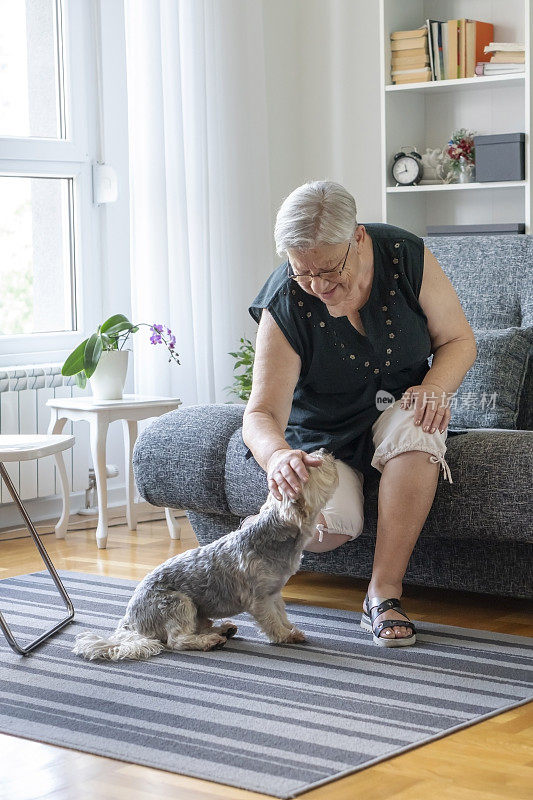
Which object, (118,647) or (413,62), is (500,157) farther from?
(118,647)

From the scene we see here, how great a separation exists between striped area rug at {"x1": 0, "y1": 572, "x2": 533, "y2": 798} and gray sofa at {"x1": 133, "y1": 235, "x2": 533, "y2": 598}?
0.20m

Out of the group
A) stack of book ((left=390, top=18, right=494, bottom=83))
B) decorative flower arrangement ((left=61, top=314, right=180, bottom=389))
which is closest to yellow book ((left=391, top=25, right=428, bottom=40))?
stack of book ((left=390, top=18, right=494, bottom=83))

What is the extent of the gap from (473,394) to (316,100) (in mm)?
2213

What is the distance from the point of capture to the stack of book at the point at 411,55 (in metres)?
4.38

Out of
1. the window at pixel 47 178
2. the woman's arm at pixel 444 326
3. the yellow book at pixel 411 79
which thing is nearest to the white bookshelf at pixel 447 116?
the yellow book at pixel 411 79

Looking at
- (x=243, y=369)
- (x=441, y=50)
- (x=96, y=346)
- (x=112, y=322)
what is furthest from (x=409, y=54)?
(x=96, y=346)

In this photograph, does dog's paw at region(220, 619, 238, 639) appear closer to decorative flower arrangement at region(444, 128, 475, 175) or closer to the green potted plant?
the green potted plant

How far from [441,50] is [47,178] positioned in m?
1.48

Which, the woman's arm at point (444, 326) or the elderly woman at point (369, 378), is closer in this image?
the elderly woman at point (369, 378)

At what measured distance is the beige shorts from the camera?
8.66ft

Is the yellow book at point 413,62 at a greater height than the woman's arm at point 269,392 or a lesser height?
greater

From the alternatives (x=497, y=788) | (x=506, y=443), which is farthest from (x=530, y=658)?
(x=497, y=788)

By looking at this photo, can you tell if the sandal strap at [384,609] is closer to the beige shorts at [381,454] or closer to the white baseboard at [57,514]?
the beige shorts at [381,454]

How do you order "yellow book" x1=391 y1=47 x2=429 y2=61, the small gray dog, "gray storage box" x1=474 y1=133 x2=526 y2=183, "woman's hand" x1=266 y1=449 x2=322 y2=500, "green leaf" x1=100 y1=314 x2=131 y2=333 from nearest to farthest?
"woman's hand" x1=266 y1=449 x2=322 y2=500 < the small gray dog < "green leaf" x1=100 y1=314 x2=131 y2=333 < "gray storage box" x1=474 y1=133 x2=526 y2=183 < "yellow book" x1=391 y1=47 x2=429 y2=61
